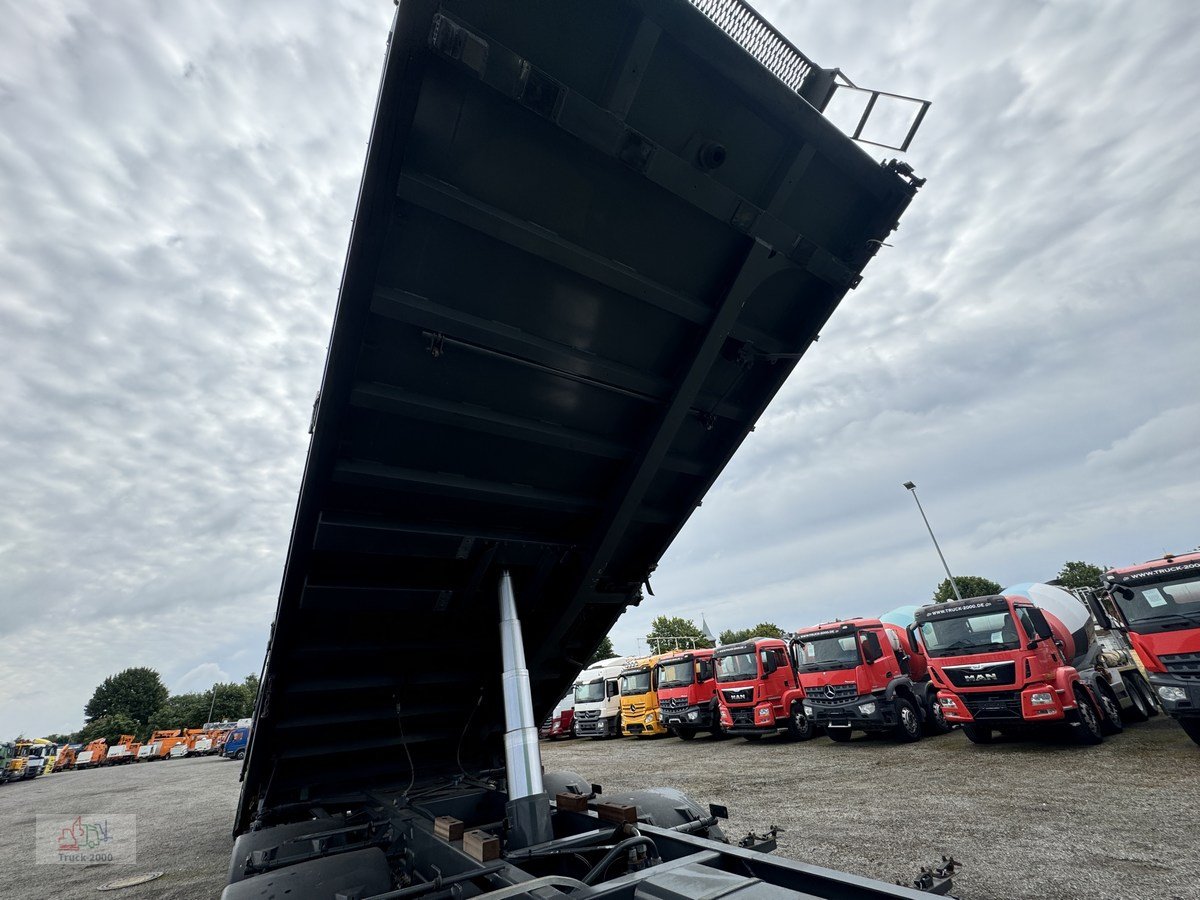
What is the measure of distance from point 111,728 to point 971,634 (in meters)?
68.7

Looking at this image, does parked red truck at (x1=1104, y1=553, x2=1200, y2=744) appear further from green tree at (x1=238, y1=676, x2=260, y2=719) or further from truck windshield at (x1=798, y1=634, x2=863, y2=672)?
green tree at (x1=238, y1=676, x2=260, y2=719)

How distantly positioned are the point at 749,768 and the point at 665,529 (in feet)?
26.7

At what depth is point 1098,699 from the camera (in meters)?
8.66

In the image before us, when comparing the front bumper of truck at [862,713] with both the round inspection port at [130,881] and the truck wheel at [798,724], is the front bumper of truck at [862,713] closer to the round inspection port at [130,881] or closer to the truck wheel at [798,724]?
the truck wheel at [798,724]

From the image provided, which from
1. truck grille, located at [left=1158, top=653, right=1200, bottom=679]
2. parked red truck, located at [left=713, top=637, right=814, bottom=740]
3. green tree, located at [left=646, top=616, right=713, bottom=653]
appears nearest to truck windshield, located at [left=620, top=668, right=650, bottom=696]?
parked red truck, located at [left=713, top=637, right=814, bottom=740]

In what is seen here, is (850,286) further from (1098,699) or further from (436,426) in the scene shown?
(1098,699)

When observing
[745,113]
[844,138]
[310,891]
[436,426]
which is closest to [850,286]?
[844,138]

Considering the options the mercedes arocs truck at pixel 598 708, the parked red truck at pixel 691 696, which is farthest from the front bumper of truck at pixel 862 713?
the mercedes arocs truck at pixel 598 708

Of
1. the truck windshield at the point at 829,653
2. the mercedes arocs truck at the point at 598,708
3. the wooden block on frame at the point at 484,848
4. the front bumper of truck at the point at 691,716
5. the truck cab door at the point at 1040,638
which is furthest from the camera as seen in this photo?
the mercedes arocs truck at the point at 598,708

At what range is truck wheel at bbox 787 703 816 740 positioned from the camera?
12.9 meters

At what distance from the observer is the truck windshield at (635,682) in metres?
17.9

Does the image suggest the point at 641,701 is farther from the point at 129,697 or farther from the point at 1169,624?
the point at 129,697

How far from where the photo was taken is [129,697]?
181 ft

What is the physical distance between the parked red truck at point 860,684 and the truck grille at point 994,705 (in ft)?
7.09
